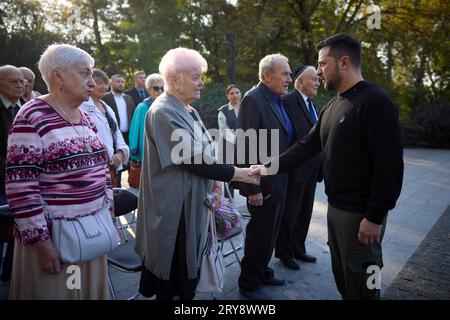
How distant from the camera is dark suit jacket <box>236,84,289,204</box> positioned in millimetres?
3303

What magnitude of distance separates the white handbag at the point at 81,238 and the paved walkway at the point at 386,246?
145cm

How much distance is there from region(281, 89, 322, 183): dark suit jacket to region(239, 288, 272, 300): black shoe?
1.25 m

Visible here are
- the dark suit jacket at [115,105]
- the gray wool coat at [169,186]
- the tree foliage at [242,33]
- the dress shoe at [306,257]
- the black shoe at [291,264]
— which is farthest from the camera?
the tree foliage at [242,33]

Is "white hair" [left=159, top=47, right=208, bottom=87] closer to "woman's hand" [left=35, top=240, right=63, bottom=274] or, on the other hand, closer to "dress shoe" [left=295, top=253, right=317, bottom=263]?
"woman's hand" [left=35, top=240, right=63, bottom=274]

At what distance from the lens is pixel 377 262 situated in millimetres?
2463

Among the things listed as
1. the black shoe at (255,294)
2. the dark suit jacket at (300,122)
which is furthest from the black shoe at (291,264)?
the dark suit jacket at (300,122)

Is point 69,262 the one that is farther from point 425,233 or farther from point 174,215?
point 425,233

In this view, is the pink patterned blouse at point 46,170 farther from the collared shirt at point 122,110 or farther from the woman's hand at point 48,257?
the collared shirt at point 122,110

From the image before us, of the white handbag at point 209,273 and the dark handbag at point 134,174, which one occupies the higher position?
the dark handbag at point 134,174

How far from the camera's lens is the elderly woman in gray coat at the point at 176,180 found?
2.29 m

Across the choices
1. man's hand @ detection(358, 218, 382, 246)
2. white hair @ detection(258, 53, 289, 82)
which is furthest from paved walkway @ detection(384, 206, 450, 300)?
white hair @ detection(258, 53, 289, 82)

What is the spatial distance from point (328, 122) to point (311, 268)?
2085 millimetres

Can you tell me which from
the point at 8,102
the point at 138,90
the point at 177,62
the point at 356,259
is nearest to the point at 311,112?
the point at 356,259

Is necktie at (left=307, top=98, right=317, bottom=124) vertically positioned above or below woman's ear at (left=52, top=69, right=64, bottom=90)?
below
